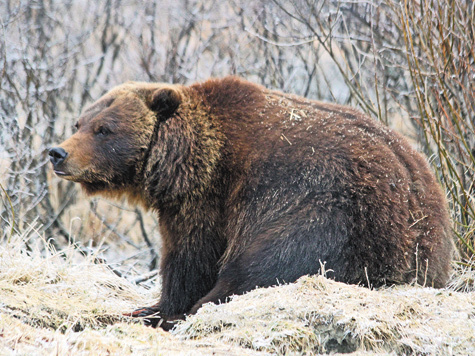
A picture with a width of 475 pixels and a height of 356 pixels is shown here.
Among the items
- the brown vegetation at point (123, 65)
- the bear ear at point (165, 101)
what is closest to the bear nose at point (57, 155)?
the bear ear at point (165, 101)

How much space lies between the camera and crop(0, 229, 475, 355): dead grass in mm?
3361

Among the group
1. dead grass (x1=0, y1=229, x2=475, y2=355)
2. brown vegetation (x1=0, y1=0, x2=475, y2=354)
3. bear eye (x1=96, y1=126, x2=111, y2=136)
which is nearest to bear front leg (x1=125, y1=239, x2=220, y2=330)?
→ dead grass (x1=0, y1=229, x2=475, y2=355)

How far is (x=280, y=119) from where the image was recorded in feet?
16.4

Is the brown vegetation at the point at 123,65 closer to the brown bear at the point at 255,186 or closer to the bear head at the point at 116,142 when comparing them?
the bear head at the point at 116,142

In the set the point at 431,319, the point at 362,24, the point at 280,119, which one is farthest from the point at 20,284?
the point at 362,24

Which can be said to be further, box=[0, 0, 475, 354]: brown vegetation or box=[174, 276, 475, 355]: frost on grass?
box=[0, 0, 475, 354]: brown vegetation

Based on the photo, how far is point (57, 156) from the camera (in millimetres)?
5055

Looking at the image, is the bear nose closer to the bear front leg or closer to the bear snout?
the bear snout

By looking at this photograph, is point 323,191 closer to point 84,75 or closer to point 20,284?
point 20,284

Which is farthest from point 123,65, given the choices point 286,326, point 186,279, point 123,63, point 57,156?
point 286,326

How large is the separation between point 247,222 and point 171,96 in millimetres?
1359

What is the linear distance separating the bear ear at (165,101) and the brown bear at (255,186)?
0.01 meters

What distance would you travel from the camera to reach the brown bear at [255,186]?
4.41 metres

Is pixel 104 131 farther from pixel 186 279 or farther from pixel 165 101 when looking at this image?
pixel 186 279
